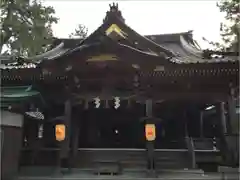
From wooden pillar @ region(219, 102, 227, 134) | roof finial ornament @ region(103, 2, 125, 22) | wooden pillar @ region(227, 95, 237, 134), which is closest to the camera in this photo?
wooden pillar @ region(227, 95, 237, 134)

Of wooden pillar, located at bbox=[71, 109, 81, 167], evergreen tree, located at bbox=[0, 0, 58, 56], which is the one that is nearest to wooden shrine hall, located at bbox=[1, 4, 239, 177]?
wooden pillar, located at bbox=[71, 109, 81, 167]

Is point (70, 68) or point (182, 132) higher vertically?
point (70, 68)

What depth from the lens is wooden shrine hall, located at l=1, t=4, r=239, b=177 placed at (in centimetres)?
970

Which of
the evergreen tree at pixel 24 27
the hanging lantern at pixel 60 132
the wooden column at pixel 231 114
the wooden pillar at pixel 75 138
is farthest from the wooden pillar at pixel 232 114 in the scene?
the evergreen tree at pixel 24 27

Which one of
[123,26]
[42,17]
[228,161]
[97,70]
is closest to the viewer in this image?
[228,161]

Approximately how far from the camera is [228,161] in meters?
9.48

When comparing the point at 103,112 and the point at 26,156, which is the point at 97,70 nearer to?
the point at 103,112

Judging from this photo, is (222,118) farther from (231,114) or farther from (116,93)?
(116,93)

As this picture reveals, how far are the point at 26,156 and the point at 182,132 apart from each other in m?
6.44

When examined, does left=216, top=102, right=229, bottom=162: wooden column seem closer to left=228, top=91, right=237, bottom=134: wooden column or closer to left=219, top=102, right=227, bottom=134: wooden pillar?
left=219, top=102, right=227, bottom=134: wooden pillar

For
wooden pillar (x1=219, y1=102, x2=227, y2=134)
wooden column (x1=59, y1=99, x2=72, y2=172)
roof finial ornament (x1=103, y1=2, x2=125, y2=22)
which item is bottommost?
wooden column (x1=59, y1=99, x2=72, y2=172)

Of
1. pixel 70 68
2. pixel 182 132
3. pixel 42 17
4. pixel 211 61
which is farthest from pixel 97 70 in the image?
pixel 42 17

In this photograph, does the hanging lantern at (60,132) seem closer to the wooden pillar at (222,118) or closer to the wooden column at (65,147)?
the wooden column at (65,147)

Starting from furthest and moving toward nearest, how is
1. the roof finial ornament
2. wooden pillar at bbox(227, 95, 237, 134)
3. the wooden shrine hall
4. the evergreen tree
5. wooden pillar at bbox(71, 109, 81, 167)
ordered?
the evergreen tree
the roof finial ornament
wooden pillar at bbox(71, 109, 81, 167)
wooden pillar at bbox(227, 95, 237, 134)
the wooden shrine hall
